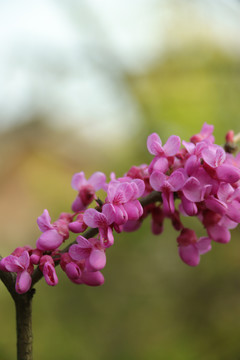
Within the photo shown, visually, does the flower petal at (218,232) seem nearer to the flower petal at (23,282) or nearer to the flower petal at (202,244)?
the flower petal at (202,244)

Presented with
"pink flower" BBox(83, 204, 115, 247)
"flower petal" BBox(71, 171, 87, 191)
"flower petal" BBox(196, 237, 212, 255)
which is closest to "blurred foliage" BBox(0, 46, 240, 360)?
"flower petal" BBox(196, 237, 212, 255)

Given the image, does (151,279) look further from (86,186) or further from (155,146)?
(155,146)

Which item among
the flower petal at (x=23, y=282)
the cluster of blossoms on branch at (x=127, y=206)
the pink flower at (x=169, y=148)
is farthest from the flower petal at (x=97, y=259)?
the pink flower at (x=169, y=148)

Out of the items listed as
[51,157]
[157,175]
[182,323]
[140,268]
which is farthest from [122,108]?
[157,175]

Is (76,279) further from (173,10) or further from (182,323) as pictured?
(173,10)

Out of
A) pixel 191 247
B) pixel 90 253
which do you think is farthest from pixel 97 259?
pixel 191 247

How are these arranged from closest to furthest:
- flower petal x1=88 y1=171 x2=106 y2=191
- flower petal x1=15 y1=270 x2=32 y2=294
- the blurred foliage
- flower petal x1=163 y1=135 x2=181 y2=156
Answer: flower petal x1=15 y1=270 x2=32 y2=294 < flower petal x1=163 y1=135 x2=181 y2=156 < flower petal x1=88 y1=171 x2=106 y2=191 < the blurred foliage

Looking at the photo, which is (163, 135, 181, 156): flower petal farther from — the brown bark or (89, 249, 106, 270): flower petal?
the brown bark
